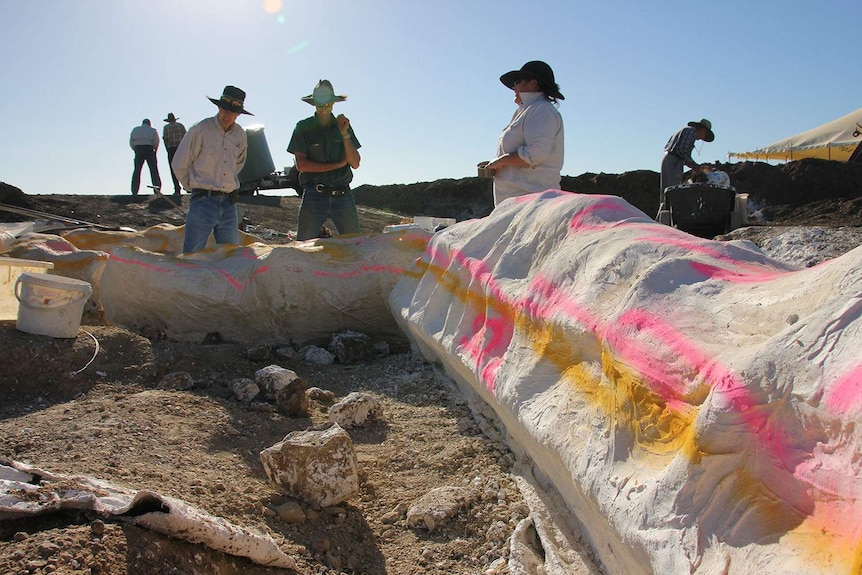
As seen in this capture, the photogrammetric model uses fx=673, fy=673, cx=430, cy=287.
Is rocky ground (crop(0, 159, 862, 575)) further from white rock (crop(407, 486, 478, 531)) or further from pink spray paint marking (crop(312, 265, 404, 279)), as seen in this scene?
pink spray paint marking (crop(312, 265, 404, 279))

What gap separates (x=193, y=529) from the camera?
1583 mm

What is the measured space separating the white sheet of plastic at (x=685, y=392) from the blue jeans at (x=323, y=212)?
294 cm

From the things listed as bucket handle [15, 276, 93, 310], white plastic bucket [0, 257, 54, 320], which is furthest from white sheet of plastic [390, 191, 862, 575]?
white plastic bucket [0, 257, 54, 320]

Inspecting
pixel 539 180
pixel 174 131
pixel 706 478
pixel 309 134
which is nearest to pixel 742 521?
pixel 706 478

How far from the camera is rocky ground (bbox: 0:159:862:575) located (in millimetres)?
1532

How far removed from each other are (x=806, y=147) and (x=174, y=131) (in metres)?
16.3

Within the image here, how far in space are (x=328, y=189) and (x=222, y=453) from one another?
2984 mm

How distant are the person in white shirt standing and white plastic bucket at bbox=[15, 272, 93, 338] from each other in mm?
8484

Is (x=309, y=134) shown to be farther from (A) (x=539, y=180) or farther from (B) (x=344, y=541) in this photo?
(B) (x=344, y=541)

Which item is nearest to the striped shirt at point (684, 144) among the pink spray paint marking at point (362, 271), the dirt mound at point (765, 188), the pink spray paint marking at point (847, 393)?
the pink spray paint marking at point (362, 271)

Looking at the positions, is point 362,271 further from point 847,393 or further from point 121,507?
point 847,393

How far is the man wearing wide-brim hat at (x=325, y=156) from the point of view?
4977 millimetres

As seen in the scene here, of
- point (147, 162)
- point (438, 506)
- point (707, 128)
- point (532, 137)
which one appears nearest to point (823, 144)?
point (707, 128)

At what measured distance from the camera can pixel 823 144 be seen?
703 inches
